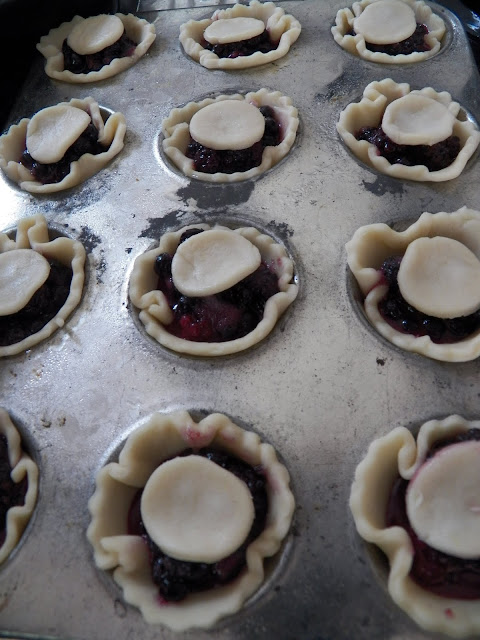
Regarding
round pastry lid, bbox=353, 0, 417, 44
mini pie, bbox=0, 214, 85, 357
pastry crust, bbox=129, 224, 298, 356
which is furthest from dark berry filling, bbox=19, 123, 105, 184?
round pastry lid, bbox=353, 0, 417, 44

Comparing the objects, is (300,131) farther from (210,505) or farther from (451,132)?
(210,505)

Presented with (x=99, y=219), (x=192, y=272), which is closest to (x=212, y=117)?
(x=99, y=219)

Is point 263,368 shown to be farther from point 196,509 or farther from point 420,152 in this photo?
point 420,152

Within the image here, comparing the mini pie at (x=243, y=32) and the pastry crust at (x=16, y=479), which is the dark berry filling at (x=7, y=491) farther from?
the mini pie at (x=243, y=32)

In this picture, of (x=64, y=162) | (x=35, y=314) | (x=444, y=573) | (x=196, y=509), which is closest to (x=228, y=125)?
(x=64, y=162)

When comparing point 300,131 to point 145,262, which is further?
point 300,131

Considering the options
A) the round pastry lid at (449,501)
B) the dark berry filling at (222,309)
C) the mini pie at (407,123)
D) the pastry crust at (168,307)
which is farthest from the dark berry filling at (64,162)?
the round pastry lid at (449,501)
